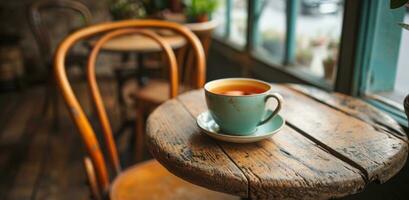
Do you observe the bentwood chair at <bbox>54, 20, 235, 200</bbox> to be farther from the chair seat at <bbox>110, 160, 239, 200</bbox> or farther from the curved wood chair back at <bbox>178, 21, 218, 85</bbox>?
the curved wood chair back at <bbox>178, 21, 218, 85</bbox>

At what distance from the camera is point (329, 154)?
2.63ft

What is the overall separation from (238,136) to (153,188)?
21.2 inches

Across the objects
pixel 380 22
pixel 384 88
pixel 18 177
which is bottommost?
pixel 18 177

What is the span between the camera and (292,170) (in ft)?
2.41

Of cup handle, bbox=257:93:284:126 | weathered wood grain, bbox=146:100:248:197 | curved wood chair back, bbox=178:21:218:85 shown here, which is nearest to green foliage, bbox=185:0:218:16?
curved wood chair back, bbox=178:21:218:85

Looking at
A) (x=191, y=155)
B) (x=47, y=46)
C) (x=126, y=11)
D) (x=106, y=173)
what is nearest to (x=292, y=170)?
(x=191, y=155)

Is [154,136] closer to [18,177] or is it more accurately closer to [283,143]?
[283,143]

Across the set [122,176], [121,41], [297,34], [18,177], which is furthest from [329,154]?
[18,177]

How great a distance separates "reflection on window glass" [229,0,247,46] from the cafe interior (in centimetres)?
1

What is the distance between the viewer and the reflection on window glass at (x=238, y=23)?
9.50 ft

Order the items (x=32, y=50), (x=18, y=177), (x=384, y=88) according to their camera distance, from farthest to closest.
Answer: (x=32, y=50)
(x=18, y=177)
(x=384, y=88)

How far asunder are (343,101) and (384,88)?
1.38 feet

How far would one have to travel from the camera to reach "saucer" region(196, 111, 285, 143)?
82 centimetres

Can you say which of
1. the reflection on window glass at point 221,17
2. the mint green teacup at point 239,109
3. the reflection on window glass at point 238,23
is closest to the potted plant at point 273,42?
the reflection on window glass at point 238,23
